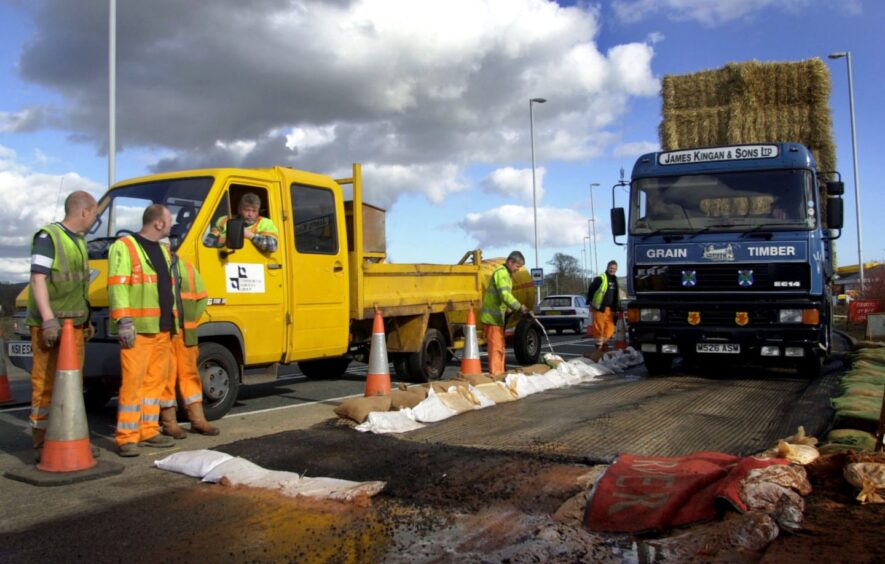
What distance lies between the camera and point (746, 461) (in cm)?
356

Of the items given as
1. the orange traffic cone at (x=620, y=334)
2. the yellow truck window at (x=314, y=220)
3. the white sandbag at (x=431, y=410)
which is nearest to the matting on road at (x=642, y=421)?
the white sandbag at (x=431, y=410)

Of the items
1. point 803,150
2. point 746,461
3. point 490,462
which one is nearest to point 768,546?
point 746,461

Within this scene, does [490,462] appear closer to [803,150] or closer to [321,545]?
[321,545]

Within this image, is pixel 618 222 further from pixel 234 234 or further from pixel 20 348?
pixel 20 348

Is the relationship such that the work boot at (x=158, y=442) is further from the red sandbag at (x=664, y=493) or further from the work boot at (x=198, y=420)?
the red sandbag at (x=664, y=493)

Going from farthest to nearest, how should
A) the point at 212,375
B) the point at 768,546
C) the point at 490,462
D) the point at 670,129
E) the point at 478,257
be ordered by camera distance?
the point at 670,129 → the point at 478,257 → the point at 212,375 → the point at 490,462 → the point at 768,546

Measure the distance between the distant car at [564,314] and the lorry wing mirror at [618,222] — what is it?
13874mm

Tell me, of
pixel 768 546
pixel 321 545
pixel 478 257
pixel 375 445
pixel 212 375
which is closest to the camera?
pixel 768 546

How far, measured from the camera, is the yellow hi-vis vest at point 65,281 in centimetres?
509

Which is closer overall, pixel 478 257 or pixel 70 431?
pixel 70 431

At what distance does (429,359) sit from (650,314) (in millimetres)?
3120

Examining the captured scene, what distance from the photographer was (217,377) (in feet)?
21.9

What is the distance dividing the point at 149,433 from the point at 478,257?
23.0 ft

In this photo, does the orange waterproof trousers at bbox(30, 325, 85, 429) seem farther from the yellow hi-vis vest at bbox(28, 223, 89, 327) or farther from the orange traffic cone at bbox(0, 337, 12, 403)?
the orange traffic cone at bbox(0, 337, 12, 403)
